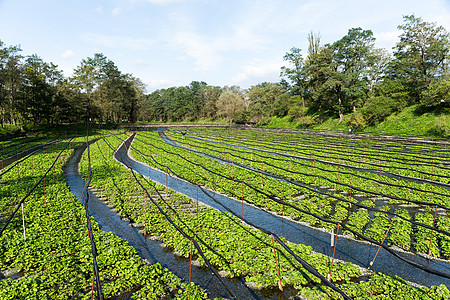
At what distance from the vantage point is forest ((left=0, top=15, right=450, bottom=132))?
44.5 meters

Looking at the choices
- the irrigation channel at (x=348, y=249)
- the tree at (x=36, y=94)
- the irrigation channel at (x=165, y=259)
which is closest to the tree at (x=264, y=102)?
the tree at (x=36, y=94)

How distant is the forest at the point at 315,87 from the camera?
4447cm

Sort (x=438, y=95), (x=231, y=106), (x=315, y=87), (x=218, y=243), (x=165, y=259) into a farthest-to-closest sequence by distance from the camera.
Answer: (x=231, y=106), (x=315, y=87), (x=438, y=95), (x=218, y=243), (x=165, y=259)

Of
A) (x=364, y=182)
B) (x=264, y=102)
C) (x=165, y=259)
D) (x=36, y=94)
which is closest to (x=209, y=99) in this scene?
(x=264, y=102)

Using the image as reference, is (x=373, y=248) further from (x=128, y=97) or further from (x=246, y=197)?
(x=128, y=97)

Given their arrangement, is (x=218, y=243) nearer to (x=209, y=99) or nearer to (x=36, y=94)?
(x=36, y=94)

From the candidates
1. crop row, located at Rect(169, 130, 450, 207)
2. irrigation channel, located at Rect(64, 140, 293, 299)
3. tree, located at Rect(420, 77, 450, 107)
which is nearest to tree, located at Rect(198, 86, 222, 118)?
tree, located at Rect(420, 77, 450, 107)

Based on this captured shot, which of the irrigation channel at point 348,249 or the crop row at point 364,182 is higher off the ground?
the crop row at point 364,182

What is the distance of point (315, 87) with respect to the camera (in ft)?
221

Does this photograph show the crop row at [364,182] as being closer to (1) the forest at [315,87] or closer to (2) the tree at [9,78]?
(1) the forest at [315,87]

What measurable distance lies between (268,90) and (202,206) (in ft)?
257

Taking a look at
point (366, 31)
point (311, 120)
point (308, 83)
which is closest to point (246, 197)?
point (311, 120)

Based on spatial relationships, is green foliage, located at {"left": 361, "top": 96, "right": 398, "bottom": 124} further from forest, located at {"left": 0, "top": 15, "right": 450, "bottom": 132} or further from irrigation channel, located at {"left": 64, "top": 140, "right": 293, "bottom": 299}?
irrigation channel, located at {"left": 64, "top": 140, "right": 293, "bottom": 299}

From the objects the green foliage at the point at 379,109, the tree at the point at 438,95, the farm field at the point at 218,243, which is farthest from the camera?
the green foliage at the point at 379,109
